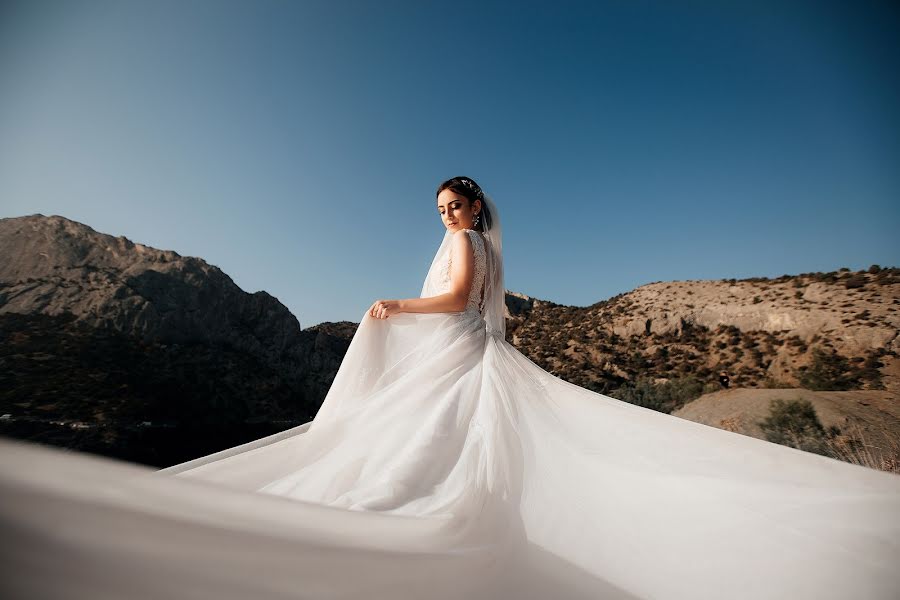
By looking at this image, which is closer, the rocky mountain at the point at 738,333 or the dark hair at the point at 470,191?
the dark hair at the point at 470,191

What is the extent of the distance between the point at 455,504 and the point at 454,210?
7.31ft

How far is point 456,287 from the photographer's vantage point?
2.59 meters

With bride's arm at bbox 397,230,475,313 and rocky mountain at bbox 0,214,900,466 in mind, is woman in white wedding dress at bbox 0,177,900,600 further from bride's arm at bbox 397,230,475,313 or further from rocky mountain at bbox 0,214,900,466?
rocky mountain at bbox 0,214,900,466

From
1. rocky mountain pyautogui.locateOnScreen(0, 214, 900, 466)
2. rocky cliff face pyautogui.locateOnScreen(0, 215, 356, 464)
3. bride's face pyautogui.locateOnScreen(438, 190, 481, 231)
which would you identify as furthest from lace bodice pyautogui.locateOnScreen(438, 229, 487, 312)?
rocky cliff face pyautogui.locateOnScreen(0, 215, 356, 464)

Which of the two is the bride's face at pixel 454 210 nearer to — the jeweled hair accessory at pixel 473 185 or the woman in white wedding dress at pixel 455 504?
the jeweled hair accessory at pixel 473 185

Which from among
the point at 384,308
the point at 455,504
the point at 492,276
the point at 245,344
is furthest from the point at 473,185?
the point at 245,344

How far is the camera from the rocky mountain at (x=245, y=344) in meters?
28.0

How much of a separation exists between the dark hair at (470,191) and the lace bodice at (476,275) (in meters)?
0.54

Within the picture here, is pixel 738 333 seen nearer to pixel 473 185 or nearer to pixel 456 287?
pixel 473 185

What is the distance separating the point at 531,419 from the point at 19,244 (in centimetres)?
7804

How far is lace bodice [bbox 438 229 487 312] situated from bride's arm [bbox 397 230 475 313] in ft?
0.15

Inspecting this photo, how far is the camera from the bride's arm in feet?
8.09

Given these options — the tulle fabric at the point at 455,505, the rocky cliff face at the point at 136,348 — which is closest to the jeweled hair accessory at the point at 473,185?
the tulle fabric at the point at 455,505

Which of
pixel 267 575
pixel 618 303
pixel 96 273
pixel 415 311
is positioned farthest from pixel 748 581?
pixel 96 273
